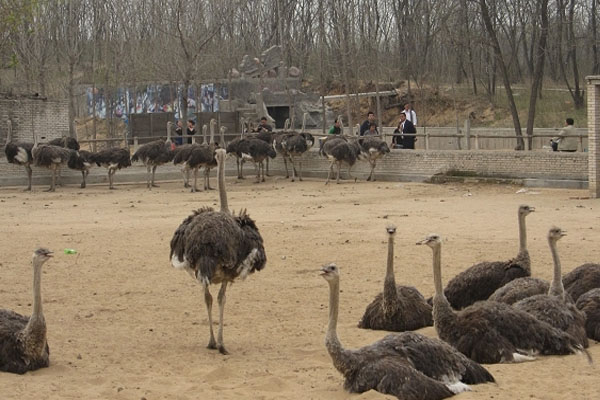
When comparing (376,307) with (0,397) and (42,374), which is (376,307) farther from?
(0,397)

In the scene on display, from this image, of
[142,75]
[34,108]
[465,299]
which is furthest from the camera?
[142,75]

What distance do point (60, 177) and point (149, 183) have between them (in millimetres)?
2609

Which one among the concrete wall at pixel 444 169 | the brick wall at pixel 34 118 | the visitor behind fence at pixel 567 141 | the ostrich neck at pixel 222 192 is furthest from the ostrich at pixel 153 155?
the ostrich neck at pixel 222 192

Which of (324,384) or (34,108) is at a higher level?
(34,108)

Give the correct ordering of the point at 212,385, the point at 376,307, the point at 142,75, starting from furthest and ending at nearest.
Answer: the point at 142,75, the point at 376,307, the point at 212,385

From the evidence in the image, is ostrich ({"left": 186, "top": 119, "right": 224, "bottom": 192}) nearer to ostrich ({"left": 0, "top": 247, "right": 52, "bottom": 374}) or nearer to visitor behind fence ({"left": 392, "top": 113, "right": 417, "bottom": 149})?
visitor behind fence ({"left": 392, "top": 113, "right": 417, "bottom": 149})

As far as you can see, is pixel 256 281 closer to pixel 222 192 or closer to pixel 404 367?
pixel 222 192

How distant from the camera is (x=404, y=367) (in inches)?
288

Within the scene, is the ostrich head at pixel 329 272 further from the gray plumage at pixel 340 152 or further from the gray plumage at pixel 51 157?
the gray plumage at pixel 51 157

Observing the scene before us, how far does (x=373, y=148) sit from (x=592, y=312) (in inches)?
722

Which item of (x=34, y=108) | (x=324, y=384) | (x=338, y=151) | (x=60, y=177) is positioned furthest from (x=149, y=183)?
(x=324, y=384)

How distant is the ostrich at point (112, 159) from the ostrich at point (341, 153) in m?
5.42

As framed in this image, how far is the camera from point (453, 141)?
1384 inches

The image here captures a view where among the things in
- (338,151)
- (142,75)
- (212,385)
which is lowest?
(212,385)
